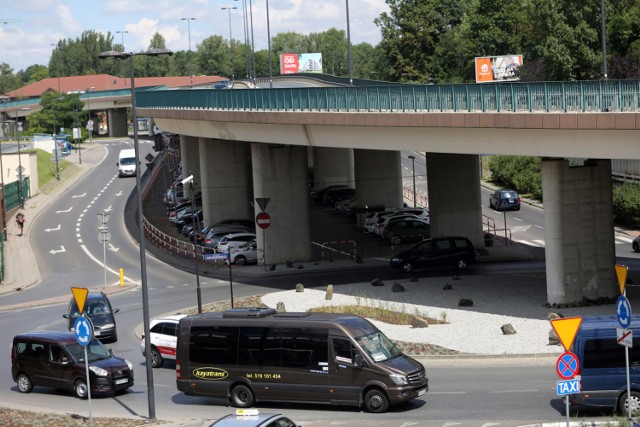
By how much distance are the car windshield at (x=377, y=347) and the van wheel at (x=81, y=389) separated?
7855 mm

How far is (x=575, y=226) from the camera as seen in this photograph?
3744 centimetres

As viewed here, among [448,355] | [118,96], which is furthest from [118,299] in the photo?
[118,96]

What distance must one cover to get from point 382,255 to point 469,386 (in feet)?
100

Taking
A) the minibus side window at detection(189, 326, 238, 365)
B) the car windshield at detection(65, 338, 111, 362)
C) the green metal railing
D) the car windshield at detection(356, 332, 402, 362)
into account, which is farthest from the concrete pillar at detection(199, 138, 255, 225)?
the car windshield at detection(356, 332, 402, 362)

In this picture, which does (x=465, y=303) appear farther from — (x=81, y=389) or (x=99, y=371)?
(x=81, y=389)

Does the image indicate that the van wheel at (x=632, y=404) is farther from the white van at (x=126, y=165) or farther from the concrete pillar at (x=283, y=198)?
the white van at (x=126, y=165)

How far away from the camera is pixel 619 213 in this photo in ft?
216

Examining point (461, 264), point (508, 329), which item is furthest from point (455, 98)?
point (461, 264)

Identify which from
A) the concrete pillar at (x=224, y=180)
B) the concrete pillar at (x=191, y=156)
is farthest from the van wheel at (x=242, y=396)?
the concrete pillar at (x=191, y=156)

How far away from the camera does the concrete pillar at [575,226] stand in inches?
1467

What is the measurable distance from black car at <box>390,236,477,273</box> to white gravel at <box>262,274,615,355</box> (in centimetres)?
269

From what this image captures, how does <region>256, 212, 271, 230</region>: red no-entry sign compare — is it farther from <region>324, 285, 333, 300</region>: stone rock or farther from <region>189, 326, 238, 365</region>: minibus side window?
<region>189, 326, 238, 365</region>: minibus side window

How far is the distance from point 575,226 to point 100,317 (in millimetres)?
16532

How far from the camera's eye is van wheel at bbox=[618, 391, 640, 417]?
2198 centimetres
